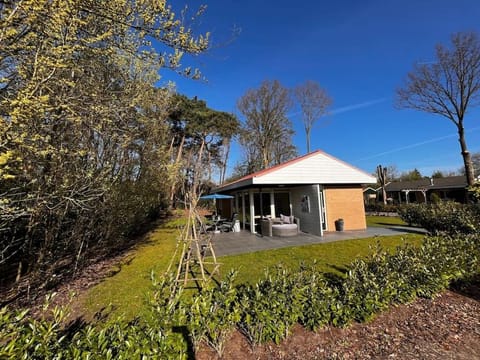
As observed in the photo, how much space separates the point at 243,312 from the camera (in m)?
3.10

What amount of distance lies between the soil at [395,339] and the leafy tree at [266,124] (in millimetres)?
22065

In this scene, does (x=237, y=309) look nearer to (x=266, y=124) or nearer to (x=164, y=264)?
(x=164, y=264)

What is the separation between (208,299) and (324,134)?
26647 millimetres

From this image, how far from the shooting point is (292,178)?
1148cm

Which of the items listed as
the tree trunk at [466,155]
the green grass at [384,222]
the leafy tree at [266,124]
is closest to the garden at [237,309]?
the green grass at [384,222]

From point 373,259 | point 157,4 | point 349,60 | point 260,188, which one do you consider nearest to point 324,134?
point 349,60

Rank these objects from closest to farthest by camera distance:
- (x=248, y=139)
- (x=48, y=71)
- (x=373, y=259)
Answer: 1. (x=48, y=71)
2. (x=373, y=259)
3. (x=248, y=139)

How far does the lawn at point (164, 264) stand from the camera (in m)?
4.66

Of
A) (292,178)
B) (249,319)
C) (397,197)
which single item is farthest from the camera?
(397,197)

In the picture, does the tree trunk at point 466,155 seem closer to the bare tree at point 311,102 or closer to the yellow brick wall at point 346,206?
the yellow brick wall at point 346,206

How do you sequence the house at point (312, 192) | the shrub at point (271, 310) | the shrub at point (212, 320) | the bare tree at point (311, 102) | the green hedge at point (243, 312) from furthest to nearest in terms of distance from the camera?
1. the bare tree at point (311, 102)
2. the house at point (312, 192)
3. the shrub at point (271, 310)
4. the shrub at point (212, 320)
5. the green hedge at point (243, 312)

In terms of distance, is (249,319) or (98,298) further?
(98,298)

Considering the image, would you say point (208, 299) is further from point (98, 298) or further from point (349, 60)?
point (349, 60)

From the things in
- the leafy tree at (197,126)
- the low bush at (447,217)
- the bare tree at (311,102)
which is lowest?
the low bush at (447,217)
